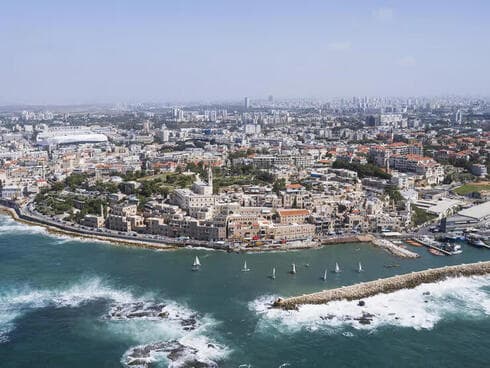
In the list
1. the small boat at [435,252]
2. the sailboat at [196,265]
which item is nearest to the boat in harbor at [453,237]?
the small boat at [435,252]

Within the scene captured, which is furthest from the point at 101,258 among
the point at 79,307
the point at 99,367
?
the point at 99,367

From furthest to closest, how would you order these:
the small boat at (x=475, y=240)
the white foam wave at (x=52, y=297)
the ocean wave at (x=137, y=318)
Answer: the small boat at (x=475, y=240) → the white foam wave at (x=52, y=297) → the ocean wave at (x=137, y=318)

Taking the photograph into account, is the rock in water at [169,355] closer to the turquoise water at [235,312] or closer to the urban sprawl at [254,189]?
the turquoise water at [235,312]

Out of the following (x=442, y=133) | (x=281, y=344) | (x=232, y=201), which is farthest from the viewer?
(x=442, y=133)

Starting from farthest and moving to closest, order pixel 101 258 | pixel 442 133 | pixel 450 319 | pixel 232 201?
pixel 442 133, pixel 232 201, pixel 101 258, pixel 450 319

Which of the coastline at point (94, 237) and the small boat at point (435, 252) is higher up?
the small boat at point (435, 252)

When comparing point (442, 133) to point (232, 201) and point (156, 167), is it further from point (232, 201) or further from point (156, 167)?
point (232, 201)

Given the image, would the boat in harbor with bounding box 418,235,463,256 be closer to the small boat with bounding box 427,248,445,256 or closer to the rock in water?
the small boat with bounding box 427,248,445,256

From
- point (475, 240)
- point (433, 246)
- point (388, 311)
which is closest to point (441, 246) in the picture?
point (433, 246)
